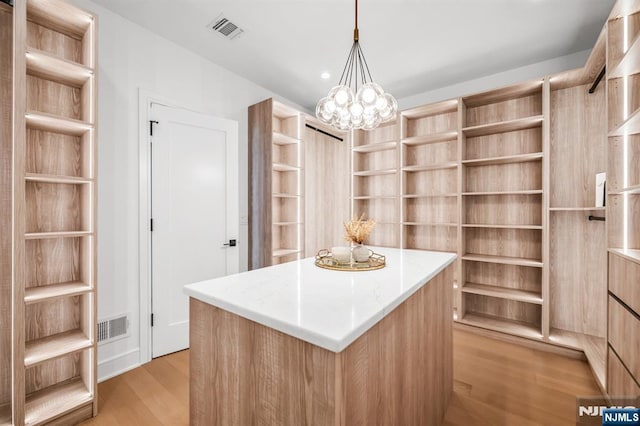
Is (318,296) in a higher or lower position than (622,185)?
lower

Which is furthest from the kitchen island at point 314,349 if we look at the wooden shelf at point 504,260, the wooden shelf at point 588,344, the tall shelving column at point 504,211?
the tall shelving column at point 504,211

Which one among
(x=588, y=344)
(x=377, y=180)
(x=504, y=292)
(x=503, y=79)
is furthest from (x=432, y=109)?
(x=588, y=344)

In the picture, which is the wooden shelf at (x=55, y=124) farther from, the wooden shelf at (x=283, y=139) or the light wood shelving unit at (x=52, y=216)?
the wooden shelf at (x=283, y=139)

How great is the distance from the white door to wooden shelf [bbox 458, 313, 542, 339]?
2733 millimetres

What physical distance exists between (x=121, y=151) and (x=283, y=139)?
5.68 feet

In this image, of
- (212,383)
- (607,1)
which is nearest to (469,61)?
(607,1)

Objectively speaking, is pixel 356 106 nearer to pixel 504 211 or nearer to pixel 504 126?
pixel 504 126

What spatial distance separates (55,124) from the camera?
70.5 inches

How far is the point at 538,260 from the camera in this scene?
2990mm

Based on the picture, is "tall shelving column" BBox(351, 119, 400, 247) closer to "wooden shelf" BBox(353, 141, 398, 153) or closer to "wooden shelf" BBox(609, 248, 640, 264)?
"wooden shelf" BBox(353, 141, 398, 153)

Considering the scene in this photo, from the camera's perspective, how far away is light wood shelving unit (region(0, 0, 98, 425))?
5.15 ft

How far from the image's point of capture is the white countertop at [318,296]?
86 centimetres

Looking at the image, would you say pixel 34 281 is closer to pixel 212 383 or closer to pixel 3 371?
pixel 3 371

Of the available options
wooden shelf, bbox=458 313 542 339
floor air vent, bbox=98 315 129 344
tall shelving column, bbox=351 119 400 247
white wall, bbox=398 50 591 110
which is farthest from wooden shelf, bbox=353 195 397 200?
floor air vent, bbox=98 315 129 344
